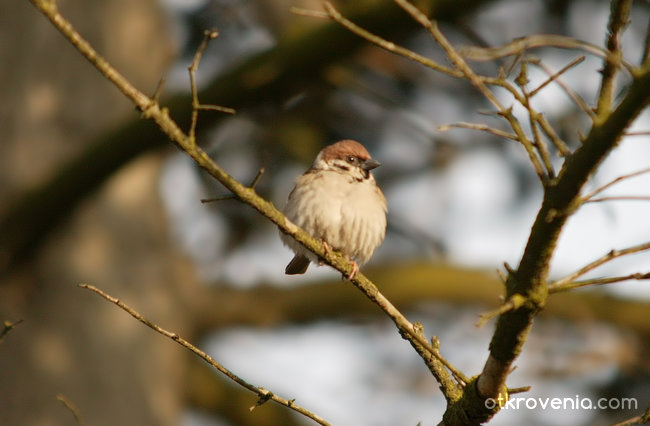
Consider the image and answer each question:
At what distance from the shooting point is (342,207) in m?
4.89

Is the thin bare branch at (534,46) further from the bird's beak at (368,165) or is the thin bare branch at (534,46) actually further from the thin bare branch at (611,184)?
the bird's beak at (368,165)

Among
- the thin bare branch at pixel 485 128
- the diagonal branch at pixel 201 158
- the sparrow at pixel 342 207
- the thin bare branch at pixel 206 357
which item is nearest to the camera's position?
the diagonal branch at pixel 201 158

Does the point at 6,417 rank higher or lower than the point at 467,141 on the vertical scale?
lower

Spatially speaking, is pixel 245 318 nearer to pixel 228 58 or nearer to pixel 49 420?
pixel 49 420

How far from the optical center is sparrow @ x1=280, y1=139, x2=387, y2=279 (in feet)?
→ 15.9

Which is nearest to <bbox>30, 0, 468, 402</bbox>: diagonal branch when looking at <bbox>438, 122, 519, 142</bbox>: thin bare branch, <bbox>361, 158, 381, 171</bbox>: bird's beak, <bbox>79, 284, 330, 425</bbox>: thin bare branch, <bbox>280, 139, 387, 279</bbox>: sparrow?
<bbox>79, 284, 330, 425</bbox>: thin bare branch

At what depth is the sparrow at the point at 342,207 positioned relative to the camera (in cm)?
485

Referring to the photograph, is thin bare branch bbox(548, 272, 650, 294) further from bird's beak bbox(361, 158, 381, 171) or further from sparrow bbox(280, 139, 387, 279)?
bird's beak bbox(361, 158, 381, 171)

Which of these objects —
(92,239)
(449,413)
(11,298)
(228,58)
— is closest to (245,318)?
(92,239)

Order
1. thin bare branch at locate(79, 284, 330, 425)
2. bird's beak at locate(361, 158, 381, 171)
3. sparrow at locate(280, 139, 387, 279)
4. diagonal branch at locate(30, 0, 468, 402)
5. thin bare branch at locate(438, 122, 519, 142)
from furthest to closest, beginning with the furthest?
bird's beak at locate(361, 158, 381, 171), sparrow at locate(280, 139, 387, 279), thin bare branch at locate(79, 284, 330, 425), thin bare branch at locate(438, 122, 519, 142), diagonal branch at locate(30, 0, 468, 402)

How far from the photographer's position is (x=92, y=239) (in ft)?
21.5

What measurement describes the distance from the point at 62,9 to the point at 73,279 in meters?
2.12

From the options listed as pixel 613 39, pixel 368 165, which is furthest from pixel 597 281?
pixel 368 165

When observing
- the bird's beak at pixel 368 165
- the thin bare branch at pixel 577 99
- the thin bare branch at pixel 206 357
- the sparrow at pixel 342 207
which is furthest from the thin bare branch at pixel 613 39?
the bird's beak at pixel 368 165
